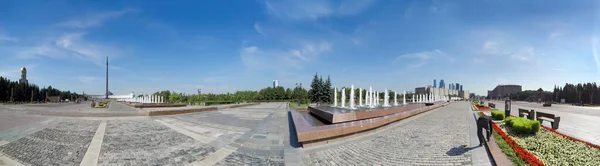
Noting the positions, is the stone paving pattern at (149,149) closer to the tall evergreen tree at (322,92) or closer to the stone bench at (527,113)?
the stone bench at (527,113)

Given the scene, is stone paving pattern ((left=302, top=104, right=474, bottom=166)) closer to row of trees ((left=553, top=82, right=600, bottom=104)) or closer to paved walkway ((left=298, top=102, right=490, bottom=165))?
paved walkway ((left=298, top=102, right=490, bottom=165))

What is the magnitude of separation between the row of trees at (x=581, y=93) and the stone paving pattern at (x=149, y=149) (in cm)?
7921

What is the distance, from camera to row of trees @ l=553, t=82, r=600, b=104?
56.5 meters

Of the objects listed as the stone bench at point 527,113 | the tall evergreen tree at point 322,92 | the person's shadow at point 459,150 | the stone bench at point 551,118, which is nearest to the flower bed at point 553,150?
the person's shadow at point 459,150

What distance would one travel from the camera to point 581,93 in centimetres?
5941

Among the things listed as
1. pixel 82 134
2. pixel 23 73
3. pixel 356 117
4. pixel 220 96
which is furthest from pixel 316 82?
pixel 23 73

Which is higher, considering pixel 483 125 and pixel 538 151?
pixel 483 125

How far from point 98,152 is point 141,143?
3.66 ft

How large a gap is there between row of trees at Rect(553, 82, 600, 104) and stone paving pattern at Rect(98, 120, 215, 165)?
7921 cm

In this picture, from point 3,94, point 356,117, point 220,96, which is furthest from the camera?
point 220,96

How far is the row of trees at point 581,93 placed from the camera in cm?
5650

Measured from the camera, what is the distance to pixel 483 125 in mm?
6637

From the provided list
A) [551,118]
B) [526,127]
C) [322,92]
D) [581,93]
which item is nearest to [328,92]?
[322,92]

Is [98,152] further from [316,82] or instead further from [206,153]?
[316,82]
